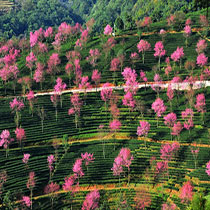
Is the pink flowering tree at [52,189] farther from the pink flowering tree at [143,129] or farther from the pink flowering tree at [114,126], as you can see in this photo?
the pink flowering tree at [143,129]

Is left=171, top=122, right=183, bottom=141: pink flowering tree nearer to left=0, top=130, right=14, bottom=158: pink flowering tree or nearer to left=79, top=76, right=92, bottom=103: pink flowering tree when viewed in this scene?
left=79, top=76, right=92, bottom=103: pink flowering tree

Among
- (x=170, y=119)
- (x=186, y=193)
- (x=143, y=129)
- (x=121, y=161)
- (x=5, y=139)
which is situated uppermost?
(x=170, y=119)

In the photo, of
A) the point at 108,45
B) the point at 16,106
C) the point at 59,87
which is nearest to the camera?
the point at 16,106

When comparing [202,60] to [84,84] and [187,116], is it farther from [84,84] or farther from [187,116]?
[84,84]

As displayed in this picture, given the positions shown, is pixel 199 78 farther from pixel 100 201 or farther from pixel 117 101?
pixel 100 201

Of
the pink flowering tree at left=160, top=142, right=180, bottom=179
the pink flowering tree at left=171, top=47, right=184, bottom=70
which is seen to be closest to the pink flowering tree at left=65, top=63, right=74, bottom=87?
the pink flowering tree at left=171, top=47, right=184, bottom=70

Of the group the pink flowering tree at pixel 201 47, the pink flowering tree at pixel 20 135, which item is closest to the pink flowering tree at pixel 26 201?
the pink flowering tree at pixel 20 135

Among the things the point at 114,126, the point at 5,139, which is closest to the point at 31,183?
the point at 5,139
